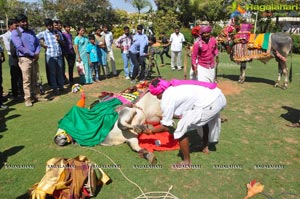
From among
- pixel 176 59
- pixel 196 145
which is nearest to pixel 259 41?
pixel 176 59

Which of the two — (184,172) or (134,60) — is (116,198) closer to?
(184,172)

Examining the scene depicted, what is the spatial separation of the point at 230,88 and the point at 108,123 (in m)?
5.56

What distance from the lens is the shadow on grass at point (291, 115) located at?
6.56 metres

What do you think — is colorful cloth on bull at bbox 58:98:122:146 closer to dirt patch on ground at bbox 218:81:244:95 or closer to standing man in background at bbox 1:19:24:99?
standing man in background at bbox 1:19:24:99

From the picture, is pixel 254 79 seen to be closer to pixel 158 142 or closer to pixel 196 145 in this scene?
pixel 196 145

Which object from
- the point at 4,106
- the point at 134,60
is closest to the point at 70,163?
the point at 4,106

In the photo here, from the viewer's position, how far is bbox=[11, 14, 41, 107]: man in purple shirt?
6.88 m

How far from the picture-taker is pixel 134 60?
33.1ft

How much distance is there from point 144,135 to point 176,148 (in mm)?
653

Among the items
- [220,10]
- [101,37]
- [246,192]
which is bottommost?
[246,192]

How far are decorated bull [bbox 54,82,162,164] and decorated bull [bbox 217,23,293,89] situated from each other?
5.57 metres

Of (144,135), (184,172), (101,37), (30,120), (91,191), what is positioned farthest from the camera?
(101,37)

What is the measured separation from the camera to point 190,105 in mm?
4070

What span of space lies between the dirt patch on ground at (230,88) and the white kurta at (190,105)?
492 cm
